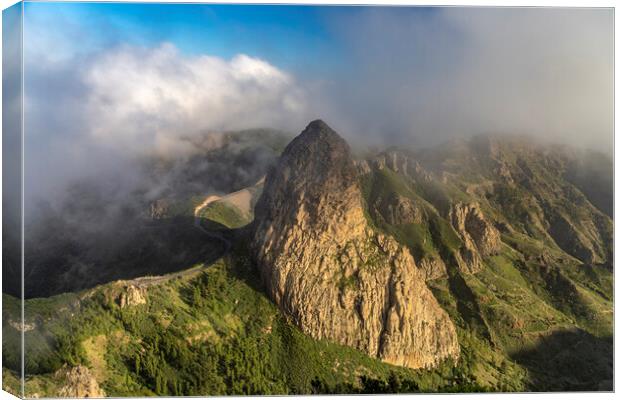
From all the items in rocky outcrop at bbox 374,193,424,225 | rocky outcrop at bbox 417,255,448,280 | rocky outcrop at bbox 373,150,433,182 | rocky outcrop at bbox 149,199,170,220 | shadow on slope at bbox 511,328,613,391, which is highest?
rocky outcrop at bbox 373,150,433,182

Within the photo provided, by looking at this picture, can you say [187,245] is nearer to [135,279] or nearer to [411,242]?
[135,279]

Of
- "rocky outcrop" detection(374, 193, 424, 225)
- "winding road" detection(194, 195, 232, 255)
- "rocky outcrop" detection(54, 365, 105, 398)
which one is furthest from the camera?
"rocky outcrop" detection(374, 193, 424, 225)

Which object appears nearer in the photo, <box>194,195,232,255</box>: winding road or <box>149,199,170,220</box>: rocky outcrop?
<box>194,195,232,255</box>: winding road

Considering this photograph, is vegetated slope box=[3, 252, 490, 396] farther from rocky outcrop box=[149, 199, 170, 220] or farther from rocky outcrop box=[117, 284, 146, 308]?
rocky outcrop box=[149, 199, 170, 220]

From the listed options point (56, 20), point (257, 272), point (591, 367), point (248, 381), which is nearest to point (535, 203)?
point (591, 367)

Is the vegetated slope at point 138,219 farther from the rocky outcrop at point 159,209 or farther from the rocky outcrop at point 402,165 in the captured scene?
the rocky outcrop at point 402,165

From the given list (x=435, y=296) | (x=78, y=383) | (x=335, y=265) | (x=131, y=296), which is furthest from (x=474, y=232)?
(x=78, y=383)

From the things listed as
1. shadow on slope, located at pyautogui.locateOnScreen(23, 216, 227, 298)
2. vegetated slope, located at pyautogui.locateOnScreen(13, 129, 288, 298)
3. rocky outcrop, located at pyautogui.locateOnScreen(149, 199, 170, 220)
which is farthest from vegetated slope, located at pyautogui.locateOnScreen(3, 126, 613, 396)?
rocky outcrop, located at pyautogui.locateOnScreen(149, 199, 170, 220)
